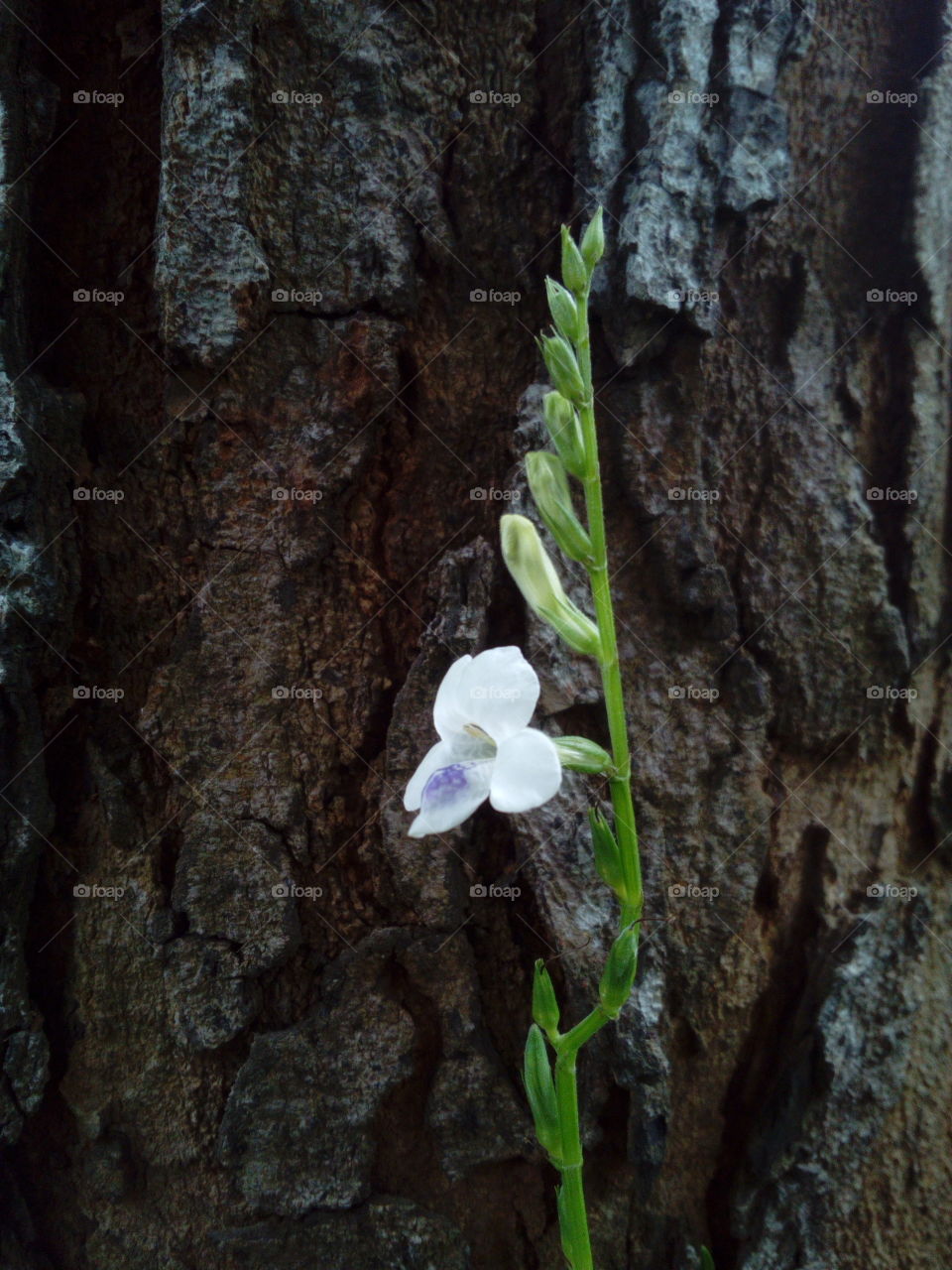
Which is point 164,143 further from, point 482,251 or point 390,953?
point 390,953

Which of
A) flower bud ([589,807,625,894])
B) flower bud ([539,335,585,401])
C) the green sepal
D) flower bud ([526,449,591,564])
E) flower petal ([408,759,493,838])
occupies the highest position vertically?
flower bud ([539,335,585,401])

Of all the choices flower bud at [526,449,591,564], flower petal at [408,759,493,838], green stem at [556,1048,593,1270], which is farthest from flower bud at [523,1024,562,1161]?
flower bud at [526,449,591,564]

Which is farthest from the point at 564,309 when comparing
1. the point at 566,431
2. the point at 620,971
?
the point at 620,971

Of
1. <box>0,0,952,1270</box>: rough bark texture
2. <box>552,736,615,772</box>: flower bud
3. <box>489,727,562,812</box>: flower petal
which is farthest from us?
<box>0,0,952,1270</box>: rough bark texture

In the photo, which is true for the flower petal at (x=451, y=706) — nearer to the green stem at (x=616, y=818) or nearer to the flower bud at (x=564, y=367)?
the green stem at (x=616, y=818)

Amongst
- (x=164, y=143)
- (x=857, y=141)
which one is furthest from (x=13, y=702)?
(x=857, y=141)

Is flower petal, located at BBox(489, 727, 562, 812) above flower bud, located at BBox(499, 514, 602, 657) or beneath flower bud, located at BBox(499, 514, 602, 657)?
beneath

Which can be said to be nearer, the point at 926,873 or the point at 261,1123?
the point at 261,1123

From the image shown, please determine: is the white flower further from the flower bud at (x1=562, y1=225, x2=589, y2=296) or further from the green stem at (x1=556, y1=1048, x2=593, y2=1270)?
the flower bud at (x1=562, y1=225, x2=589, y2=296)
